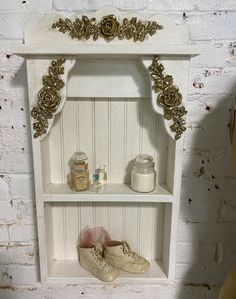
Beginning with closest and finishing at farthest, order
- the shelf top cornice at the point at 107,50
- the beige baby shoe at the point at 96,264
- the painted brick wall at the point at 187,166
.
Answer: the shelf top cornice at the point at 107,50 < the painted brick wall at the point at 187,166 < the beige baby shoe at the point at 96,264

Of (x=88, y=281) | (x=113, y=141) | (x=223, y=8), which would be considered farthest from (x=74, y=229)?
(x=223, y=8)

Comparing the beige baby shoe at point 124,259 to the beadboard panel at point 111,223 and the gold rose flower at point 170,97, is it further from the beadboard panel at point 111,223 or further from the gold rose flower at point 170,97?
the gold rose flower at point 170,97

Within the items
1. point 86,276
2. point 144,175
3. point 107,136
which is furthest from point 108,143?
point 86,276

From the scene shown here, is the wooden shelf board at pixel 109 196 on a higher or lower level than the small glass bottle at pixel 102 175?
lower

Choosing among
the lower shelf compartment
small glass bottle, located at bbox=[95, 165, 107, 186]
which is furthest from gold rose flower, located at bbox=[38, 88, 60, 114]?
the lower shelf compartment

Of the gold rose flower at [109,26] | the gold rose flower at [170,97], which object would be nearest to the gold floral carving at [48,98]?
the gold rose flower at [109,26]

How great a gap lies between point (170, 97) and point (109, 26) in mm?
215

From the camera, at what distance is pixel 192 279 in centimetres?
107

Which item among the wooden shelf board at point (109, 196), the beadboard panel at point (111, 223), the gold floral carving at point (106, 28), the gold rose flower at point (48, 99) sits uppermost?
the gold floral carving at point (106, 28)

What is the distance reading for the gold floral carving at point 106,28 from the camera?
80 cm

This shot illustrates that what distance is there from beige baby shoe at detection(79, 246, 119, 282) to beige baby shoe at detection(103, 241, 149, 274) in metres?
0.02

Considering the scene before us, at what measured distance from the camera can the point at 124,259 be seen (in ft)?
3.22

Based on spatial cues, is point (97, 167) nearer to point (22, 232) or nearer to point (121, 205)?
point (121, 205)

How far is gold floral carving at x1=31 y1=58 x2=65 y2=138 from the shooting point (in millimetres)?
791
